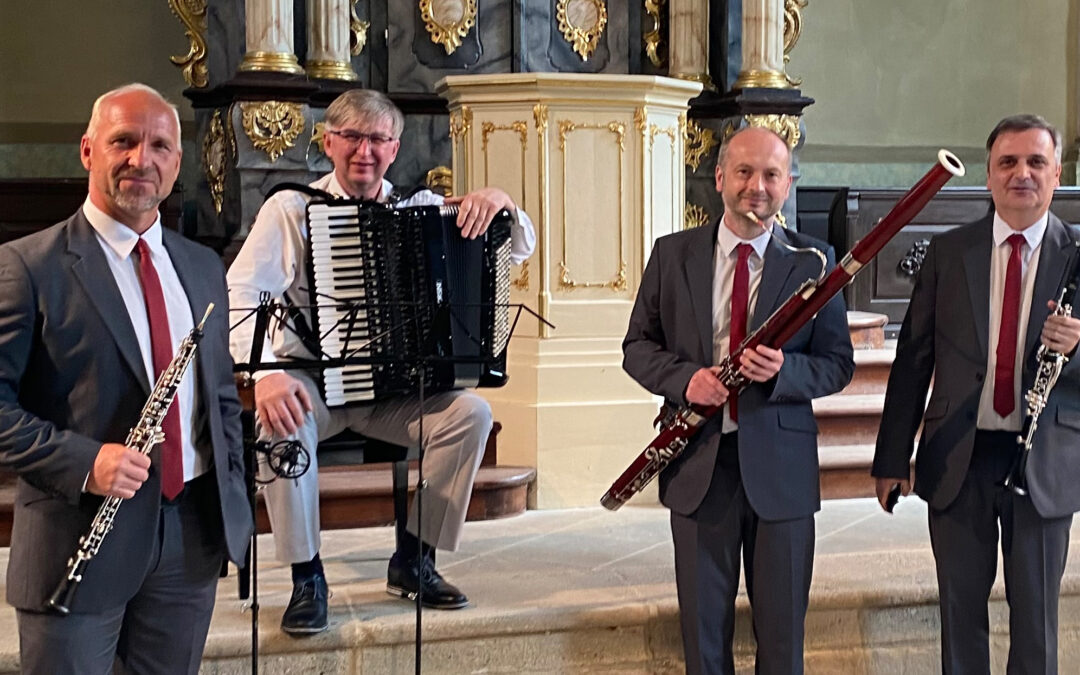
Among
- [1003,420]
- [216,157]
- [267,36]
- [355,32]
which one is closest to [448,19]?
[355,32]

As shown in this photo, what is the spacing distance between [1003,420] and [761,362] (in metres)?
0.68

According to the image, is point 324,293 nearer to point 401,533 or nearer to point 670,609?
point 401,533

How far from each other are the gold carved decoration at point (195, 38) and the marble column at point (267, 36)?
1.76 feet

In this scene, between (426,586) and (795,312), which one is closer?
(795,312)

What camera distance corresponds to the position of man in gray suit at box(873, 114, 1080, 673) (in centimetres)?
314

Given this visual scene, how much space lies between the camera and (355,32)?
7203 mm

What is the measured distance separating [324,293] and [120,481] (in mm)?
1258

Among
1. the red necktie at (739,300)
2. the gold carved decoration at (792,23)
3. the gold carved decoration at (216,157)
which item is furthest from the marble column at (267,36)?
the red necktie at (739,300)

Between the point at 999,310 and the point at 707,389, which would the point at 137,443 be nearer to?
the point at 707,389

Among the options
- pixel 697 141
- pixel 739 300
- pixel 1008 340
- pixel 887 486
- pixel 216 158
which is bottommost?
pixel 887 486

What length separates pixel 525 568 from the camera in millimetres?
4129

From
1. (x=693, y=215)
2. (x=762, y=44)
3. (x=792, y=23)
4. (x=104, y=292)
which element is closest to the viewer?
(x=104, y=292)

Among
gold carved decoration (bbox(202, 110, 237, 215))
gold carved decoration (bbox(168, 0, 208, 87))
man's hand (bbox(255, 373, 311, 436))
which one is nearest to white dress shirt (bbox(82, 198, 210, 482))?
man's hand (bbox(255, 373, 311, 436))

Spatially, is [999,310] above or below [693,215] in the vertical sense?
below
